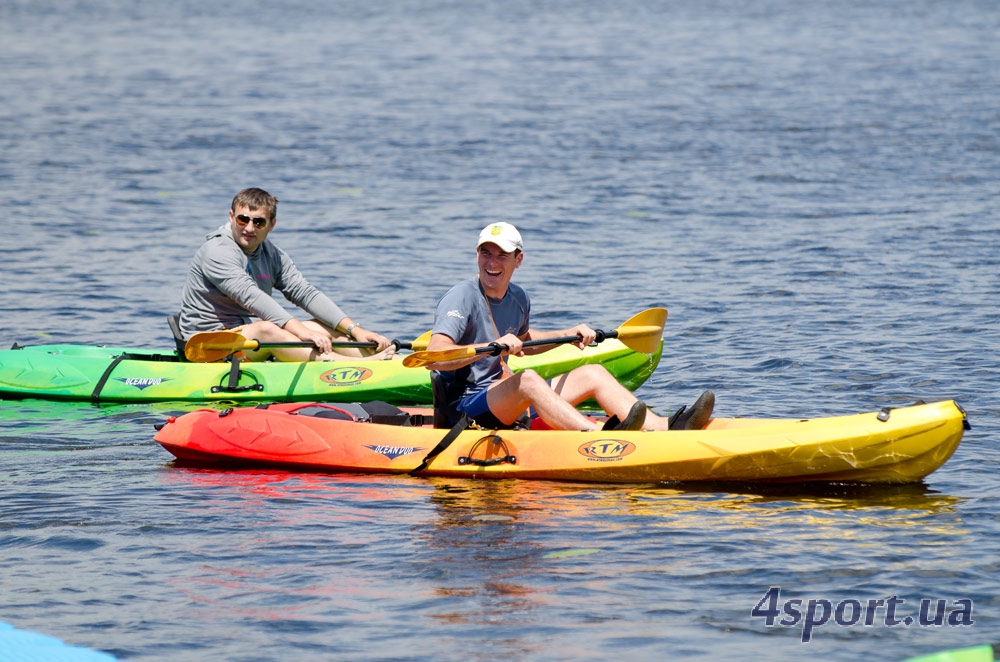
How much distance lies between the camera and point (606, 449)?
24.5ft

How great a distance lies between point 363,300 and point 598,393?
6.05 m

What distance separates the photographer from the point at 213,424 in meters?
8.24

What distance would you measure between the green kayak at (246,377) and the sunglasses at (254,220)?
3.41 feet

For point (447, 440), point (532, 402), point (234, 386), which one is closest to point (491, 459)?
point (447, 440)

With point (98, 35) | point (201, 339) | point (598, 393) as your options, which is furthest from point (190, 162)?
point (98, 35)

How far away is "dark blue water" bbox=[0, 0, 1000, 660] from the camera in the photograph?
235 inches

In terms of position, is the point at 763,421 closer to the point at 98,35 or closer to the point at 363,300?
the point at 363,300

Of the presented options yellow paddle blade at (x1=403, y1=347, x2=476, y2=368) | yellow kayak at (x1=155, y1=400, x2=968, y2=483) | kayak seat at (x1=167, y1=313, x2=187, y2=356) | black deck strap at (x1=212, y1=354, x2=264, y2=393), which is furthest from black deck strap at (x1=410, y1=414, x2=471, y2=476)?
kayak seat at (x1=167, y1=313, x2=187, y2=356)

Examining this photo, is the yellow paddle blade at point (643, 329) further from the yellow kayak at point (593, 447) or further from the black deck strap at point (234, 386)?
the black deck strap at point (234, 386)

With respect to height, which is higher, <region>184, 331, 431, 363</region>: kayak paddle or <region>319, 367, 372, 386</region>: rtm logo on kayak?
<region>184, 331, 431, 363</region>: kayak paddle

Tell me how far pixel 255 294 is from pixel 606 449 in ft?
10.7

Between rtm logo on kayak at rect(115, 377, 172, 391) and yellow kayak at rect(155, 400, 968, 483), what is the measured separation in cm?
166

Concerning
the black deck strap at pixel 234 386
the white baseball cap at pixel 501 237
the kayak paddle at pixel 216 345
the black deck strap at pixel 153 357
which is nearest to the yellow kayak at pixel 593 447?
the kayak paddle at pixel 216 345

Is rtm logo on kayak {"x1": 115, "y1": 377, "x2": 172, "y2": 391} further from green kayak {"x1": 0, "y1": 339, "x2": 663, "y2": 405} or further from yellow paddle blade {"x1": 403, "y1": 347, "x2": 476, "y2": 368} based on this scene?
yellow paddle blade {"x1": 403, "y1": 347, "x2": 476, "y2": 368}
